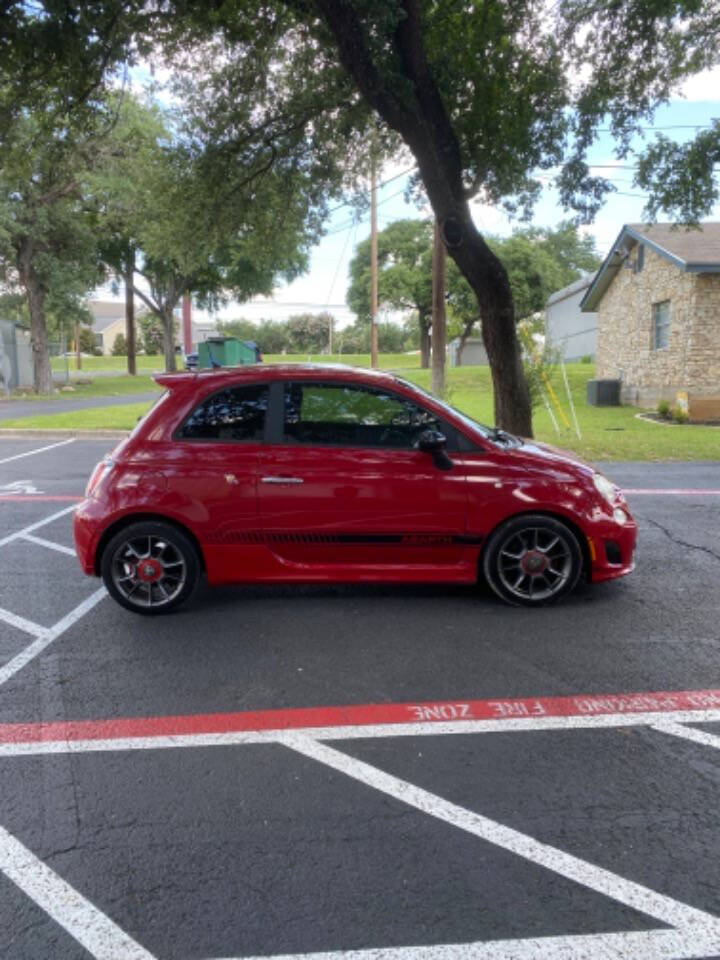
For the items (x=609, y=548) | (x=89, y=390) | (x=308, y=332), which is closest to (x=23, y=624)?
(x=609, y=548)

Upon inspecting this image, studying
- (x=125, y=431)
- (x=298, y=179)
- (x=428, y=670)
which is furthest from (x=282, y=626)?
(x=125, y=431)

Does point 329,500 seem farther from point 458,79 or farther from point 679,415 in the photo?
point 679,415

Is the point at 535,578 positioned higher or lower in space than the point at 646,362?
lower

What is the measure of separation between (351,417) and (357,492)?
0.55 m

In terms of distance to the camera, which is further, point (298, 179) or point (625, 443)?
point (625, 443)

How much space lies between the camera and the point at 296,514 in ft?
15.5

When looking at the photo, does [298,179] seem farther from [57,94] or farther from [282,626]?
[282,626]

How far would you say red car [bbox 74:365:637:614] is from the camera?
470 cm

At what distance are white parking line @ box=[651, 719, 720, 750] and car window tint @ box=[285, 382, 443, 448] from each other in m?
2.33

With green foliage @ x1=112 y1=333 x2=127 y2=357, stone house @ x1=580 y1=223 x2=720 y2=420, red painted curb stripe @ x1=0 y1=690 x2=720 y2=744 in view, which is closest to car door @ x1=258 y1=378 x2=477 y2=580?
red painted curb stripe @ x1=0 y1=690 x2=720 y2=744

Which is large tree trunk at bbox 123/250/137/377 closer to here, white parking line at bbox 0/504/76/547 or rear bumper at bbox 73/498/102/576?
white parking line at bbox 0/504/76/547

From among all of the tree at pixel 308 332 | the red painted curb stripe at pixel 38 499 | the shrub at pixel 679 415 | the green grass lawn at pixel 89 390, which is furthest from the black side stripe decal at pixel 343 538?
the tree at pixel 308 332

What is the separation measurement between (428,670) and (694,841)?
164 centimetres

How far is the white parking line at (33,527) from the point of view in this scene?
678 cm
